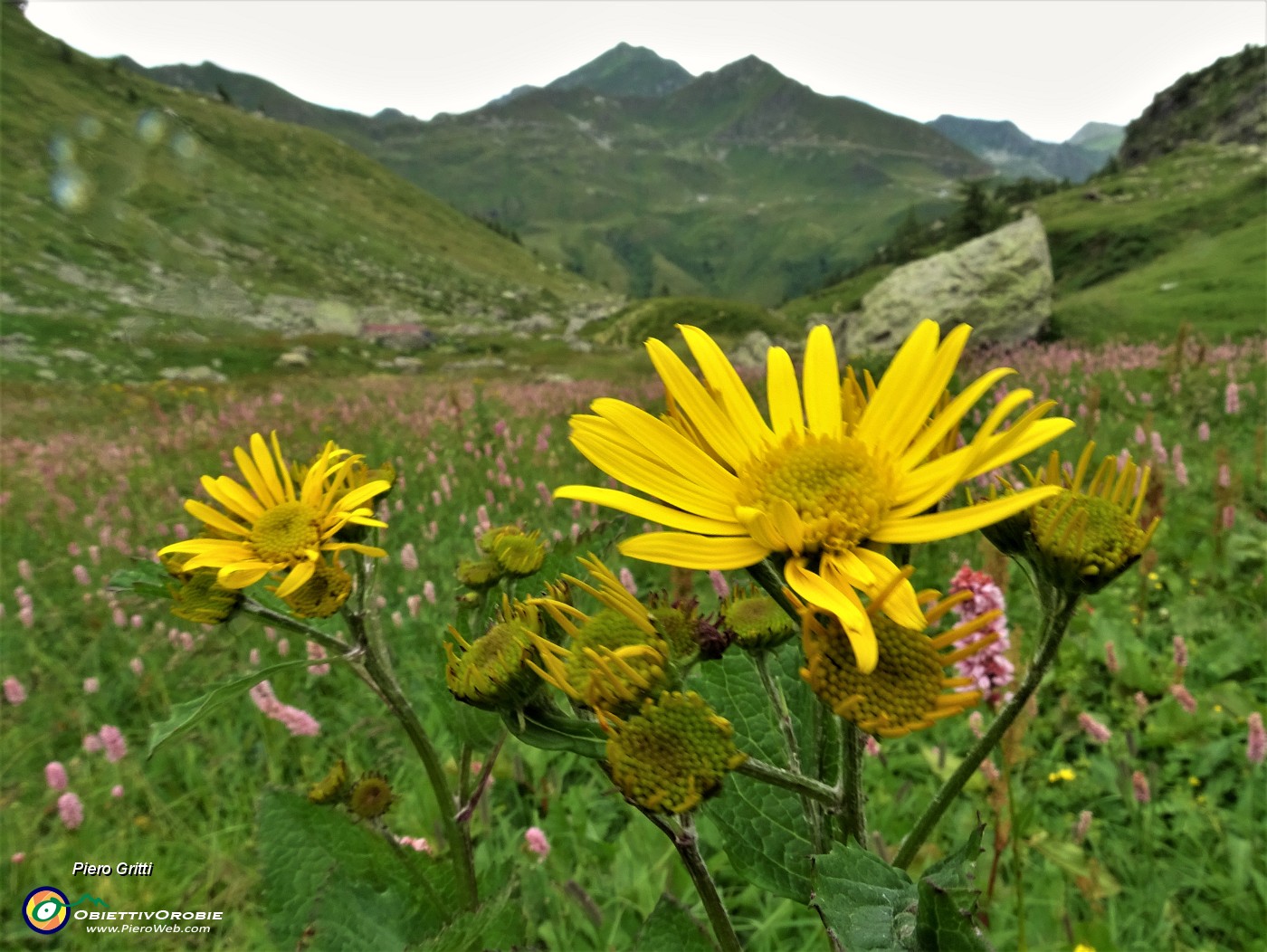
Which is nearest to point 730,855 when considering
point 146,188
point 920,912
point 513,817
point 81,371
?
point 920,912

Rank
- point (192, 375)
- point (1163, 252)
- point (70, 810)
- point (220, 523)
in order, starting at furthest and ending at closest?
point (1163, 252) → point (192, 375) → point (70, 810) → point (220, 523)

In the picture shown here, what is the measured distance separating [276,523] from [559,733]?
73 centimetres

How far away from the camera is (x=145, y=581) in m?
1.25

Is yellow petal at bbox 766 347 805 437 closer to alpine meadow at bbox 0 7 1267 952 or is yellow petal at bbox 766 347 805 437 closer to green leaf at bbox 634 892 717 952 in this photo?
alpine meadow at bbox 0 7 1267 952

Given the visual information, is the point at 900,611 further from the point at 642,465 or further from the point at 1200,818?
the point at 1200,818

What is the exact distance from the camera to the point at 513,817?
2.86 metres

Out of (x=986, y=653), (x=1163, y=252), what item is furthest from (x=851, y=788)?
(x=1163, y=252)

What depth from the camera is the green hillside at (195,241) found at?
30.4 metres

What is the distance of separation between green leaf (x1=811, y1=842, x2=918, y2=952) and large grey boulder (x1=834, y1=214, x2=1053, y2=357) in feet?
52.2

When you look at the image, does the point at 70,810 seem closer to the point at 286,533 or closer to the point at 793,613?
the point at 286,533

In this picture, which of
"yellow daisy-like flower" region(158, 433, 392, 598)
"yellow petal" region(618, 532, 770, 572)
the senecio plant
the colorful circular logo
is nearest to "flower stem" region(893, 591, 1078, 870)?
the senecio plant

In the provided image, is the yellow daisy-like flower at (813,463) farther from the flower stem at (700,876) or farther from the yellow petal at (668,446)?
the flower stem at (700,876)

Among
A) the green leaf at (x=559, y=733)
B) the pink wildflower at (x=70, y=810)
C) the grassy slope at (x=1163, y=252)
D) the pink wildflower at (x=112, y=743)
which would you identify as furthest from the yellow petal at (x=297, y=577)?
the grassy slope at (x=1163, y=252)

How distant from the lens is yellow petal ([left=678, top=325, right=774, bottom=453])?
2.87 ft
